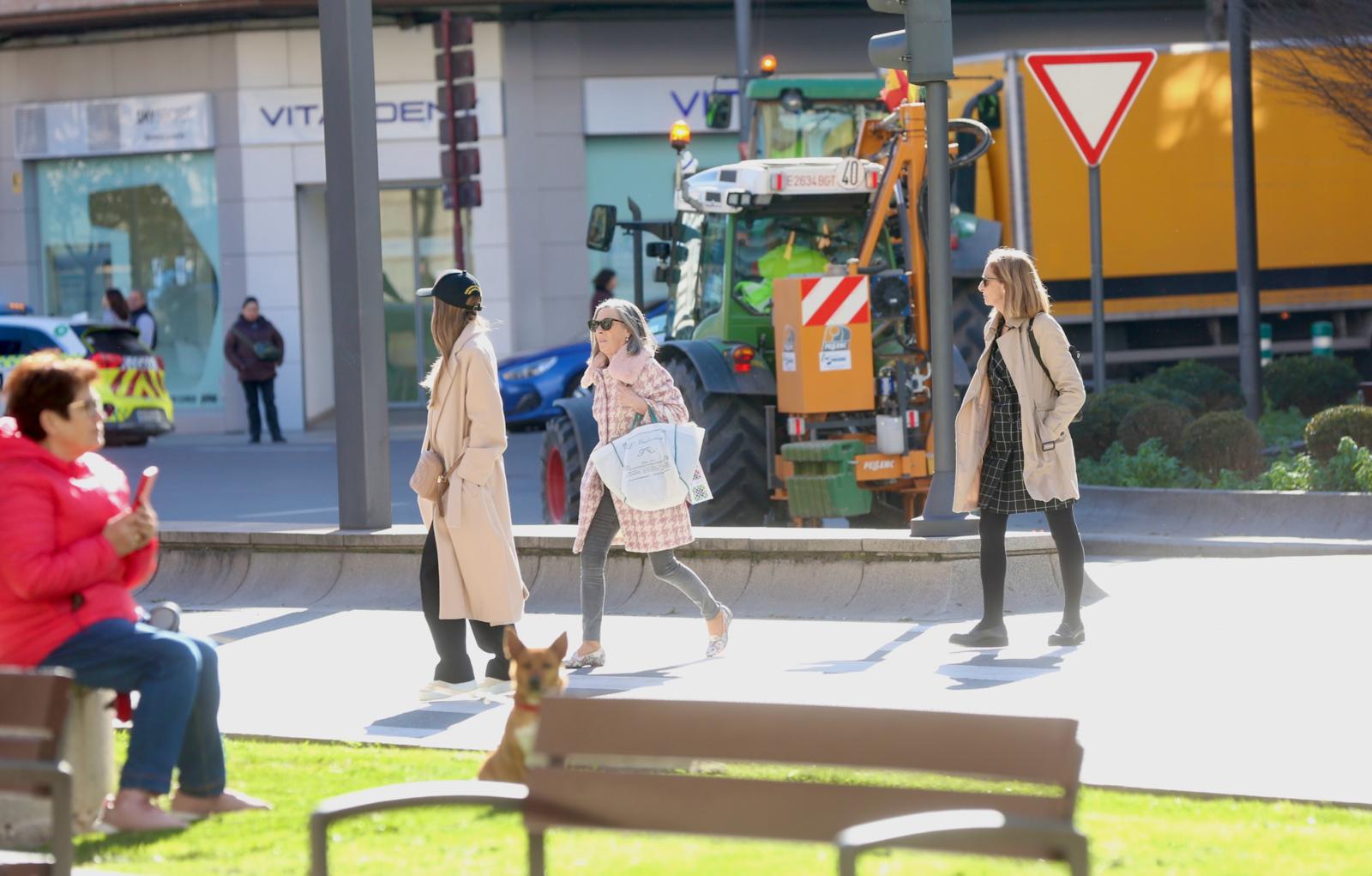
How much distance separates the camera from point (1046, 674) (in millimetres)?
8641

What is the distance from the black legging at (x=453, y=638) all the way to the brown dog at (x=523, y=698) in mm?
1924

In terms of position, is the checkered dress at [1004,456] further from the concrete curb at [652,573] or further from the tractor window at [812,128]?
the tractor window at [812,128]

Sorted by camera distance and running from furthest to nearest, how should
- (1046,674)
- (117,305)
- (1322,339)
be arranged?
(117,305), (1322,339), (1046,674)

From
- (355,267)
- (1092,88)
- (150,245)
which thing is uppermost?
(150,245)

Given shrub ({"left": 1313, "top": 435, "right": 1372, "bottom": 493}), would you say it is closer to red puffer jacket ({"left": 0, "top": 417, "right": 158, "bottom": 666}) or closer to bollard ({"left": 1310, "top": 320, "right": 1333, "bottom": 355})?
bollard ({"left": 1310, "top": 320, "right": 1333, "bottom": 355})

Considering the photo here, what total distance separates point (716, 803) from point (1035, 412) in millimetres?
5310

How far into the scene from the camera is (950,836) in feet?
12.6

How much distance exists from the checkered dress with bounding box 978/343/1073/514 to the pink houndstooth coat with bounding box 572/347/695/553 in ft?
4.46

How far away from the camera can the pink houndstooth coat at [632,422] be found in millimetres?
9414

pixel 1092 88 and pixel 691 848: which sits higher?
pixel 1092 88

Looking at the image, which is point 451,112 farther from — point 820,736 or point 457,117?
point 820,736

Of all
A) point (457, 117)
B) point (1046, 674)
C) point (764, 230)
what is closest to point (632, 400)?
point (1046, 674)

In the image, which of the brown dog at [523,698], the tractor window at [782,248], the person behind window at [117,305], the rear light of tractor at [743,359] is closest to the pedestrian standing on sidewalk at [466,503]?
the brown dog at [523,698]

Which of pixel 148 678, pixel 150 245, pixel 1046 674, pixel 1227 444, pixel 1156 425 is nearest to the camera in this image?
pixel 148 678
